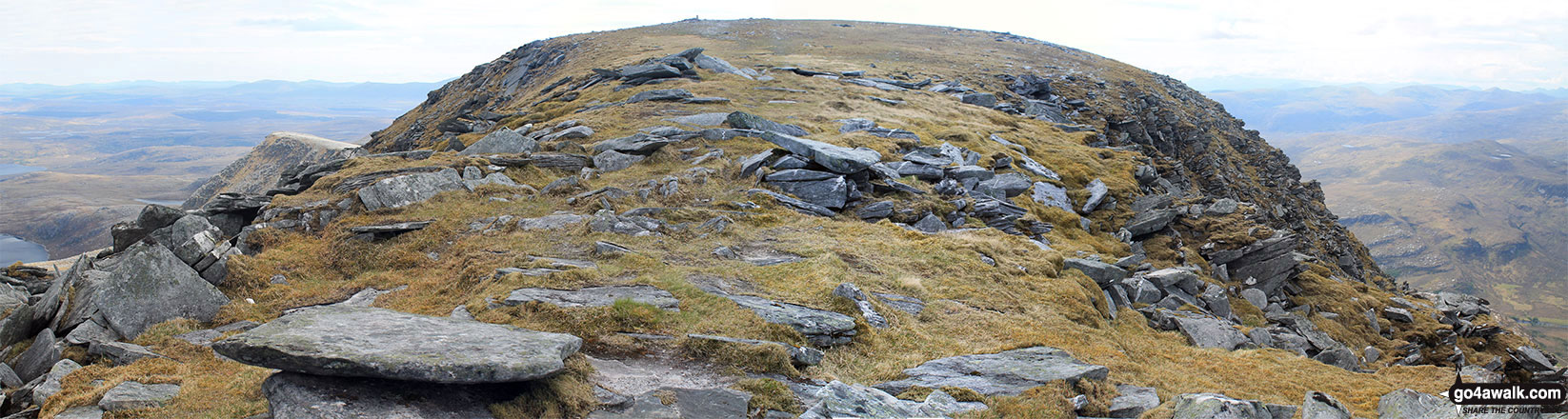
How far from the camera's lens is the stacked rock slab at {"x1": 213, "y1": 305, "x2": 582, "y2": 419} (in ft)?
28.8

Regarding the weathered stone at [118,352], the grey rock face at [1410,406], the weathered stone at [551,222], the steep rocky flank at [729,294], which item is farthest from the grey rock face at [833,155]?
the weathered stone at [118,352]

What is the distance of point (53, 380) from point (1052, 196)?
95.6 feet

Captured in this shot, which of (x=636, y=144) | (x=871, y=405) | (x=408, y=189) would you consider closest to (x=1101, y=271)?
(x=871, y=405)

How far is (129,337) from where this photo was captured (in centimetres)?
1311

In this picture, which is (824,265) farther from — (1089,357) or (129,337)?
(129,337)

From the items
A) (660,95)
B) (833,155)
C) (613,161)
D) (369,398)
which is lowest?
(369,398)

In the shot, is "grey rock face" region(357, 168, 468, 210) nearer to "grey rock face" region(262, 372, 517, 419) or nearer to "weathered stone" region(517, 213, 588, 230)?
"weathered stone" region(517, 213, 588, 230)

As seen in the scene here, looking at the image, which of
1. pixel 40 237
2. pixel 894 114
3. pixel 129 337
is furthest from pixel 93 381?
pixel 40 237

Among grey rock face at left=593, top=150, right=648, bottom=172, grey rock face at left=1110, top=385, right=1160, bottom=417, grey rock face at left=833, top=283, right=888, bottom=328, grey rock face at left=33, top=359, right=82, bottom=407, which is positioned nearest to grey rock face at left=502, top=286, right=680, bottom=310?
grey rock face at left=833, top=283, right=888, bottom=328

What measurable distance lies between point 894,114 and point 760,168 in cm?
1839

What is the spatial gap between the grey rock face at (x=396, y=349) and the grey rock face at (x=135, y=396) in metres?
1.68

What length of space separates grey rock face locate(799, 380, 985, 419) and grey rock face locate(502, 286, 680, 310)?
425cm

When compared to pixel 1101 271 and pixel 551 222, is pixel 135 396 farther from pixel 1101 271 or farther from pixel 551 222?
pixel 1101 271

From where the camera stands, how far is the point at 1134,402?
37.3 feet
